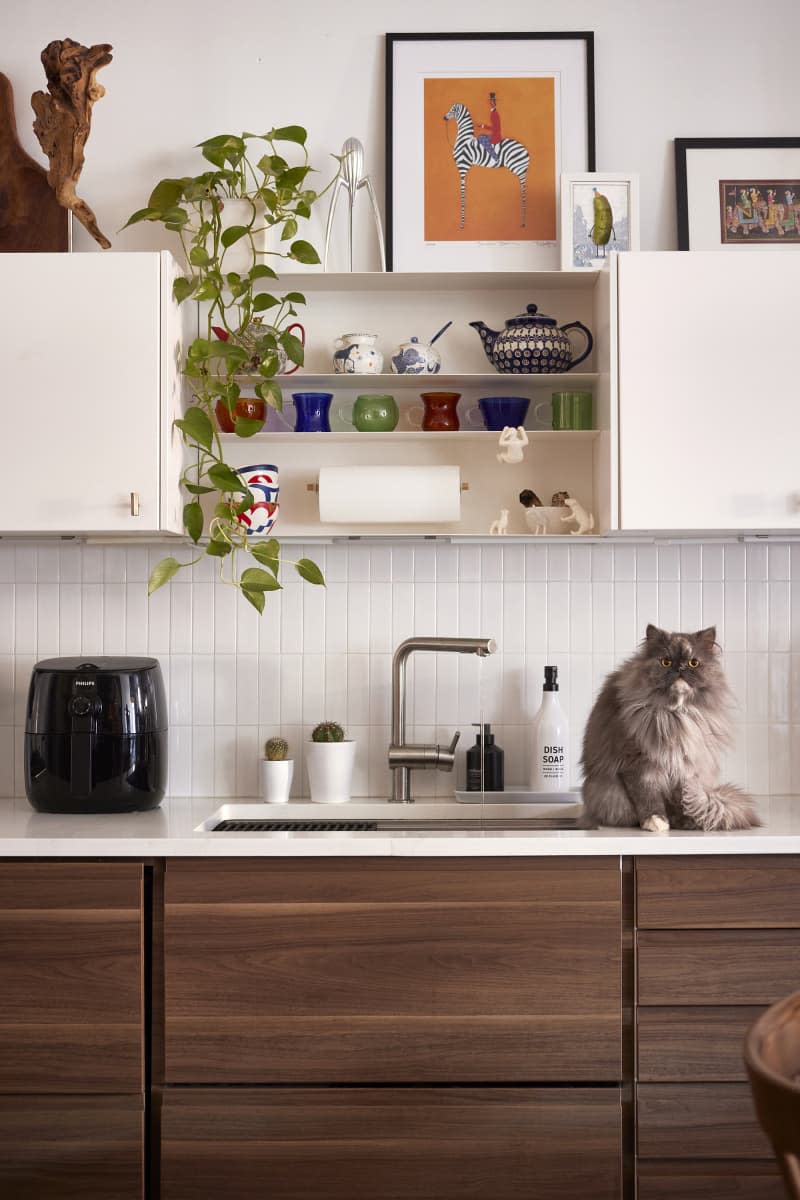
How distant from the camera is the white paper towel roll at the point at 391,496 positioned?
7.63 feet

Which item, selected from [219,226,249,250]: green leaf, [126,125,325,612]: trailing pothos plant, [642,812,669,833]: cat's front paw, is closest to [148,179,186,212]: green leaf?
[126,125,325,612]: trailing pothos plant

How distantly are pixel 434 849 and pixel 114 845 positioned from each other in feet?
1.83

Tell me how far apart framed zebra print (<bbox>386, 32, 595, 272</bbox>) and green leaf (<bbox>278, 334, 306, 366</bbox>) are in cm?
33

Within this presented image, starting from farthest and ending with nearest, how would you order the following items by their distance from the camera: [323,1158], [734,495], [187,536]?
[187,536]
[734,495]
[323,1158]

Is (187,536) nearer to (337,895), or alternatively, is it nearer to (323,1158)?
(337,895)

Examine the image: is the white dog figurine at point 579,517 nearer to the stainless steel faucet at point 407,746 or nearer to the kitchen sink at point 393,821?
the stainless steel faucet at point 407,746

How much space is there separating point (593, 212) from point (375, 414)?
645 mm

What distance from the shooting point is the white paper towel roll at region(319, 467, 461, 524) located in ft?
7.63

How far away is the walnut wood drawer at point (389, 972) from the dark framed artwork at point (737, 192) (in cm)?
146

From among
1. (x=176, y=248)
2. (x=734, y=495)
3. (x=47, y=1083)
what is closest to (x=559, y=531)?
(x=734, y=495)

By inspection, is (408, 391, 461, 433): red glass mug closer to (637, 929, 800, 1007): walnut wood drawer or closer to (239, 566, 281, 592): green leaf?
(239, 566, 281, 592): green leaf

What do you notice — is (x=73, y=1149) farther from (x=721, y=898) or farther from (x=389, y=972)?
(x=721, y=898)

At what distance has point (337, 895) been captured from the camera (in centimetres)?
195

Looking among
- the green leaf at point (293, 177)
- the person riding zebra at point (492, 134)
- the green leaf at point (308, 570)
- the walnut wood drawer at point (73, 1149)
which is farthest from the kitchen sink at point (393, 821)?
the person riding zebra at point (492, 134)
